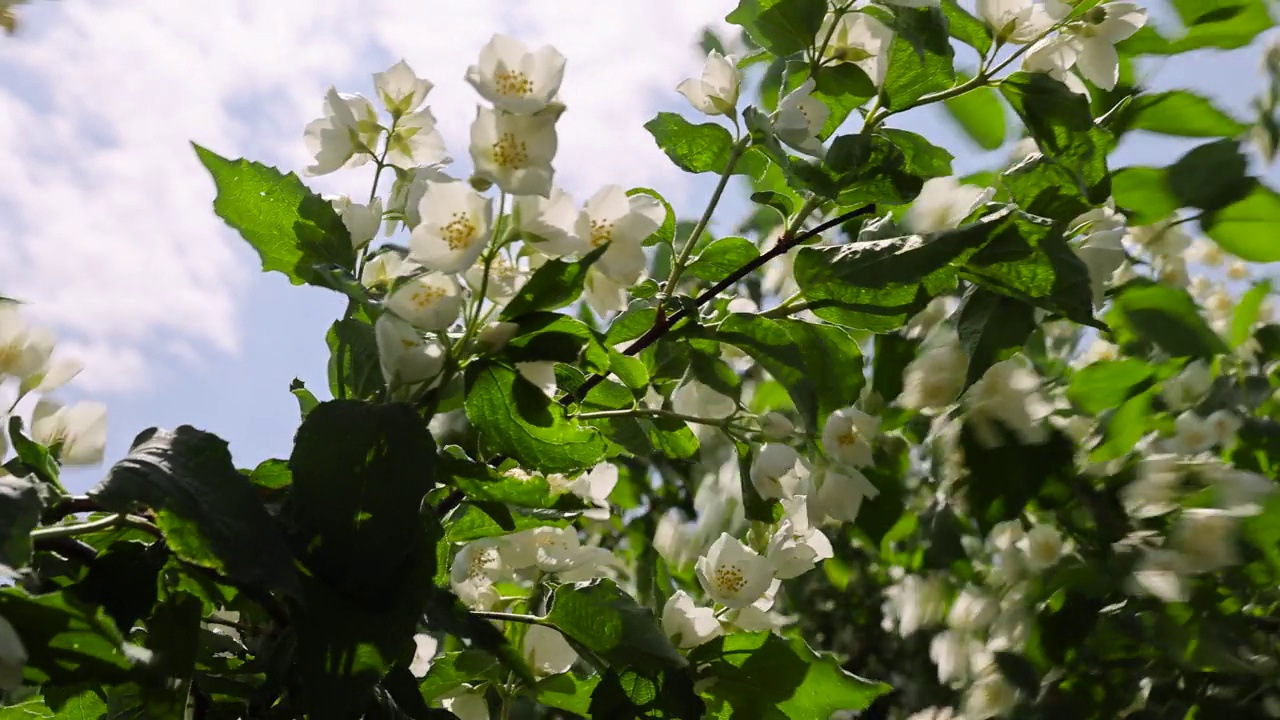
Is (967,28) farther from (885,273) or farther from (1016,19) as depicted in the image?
(885,273)

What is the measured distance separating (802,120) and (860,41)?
11 centimetres

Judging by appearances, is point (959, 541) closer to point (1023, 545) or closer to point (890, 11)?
point (1023, 545)

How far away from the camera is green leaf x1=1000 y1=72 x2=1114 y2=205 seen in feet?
2.68

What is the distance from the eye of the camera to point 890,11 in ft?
2.72

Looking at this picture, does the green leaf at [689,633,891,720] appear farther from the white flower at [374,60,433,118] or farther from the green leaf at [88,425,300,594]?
the white flower at [374,60,433,118]

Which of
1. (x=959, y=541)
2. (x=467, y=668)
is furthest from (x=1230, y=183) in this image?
(x=467, y=668)

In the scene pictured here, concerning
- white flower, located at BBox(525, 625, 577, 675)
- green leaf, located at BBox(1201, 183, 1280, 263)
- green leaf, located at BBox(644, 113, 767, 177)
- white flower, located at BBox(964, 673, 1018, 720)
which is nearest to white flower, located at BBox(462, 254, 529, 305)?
green leaf, located at BBox(644, 113, 767, 177)

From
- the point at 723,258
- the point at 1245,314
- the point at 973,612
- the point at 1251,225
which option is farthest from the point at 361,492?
the point at 1245,314

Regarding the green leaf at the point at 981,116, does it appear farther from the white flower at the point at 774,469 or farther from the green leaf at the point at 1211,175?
the white flower at the point at 774,469

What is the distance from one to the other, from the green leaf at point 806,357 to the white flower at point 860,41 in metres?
0.21

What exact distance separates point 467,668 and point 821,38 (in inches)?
24.3

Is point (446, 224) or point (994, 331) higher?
point (446, 224)

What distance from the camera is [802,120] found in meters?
0.80

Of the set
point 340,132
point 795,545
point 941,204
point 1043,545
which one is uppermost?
point 340,132
